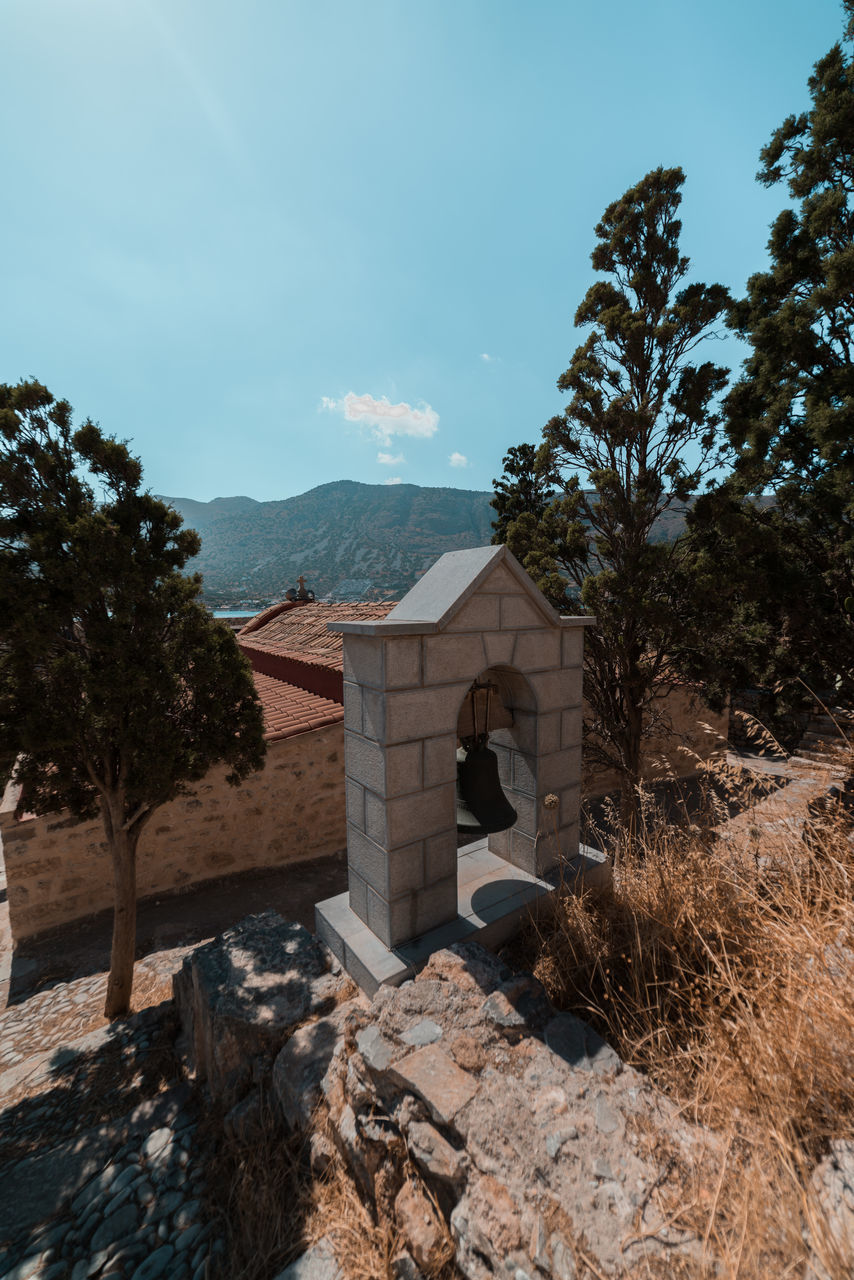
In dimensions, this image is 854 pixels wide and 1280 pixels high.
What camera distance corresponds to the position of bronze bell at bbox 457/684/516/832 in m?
3.05

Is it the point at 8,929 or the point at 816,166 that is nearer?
the point at 8,929

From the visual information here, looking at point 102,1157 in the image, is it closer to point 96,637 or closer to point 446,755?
point 446,755

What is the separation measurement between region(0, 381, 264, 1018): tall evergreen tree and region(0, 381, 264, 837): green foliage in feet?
0.04

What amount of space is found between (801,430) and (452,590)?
10225mm

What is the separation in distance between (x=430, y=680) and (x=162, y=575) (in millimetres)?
3284

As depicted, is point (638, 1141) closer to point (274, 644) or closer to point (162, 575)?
point (162, 575)

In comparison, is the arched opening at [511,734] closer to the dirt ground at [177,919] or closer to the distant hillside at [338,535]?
the dirt ground at [177,919]

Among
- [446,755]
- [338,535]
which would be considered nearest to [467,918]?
[446,755]

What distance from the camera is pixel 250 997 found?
9.50 feet

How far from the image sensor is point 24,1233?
7.90ft

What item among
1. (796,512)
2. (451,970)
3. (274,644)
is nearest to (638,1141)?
(451,970)

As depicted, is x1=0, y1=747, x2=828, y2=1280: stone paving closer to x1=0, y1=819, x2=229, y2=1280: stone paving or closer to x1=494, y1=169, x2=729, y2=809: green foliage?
x1=0, y1=819, x2=229, y2=1280: stone paving

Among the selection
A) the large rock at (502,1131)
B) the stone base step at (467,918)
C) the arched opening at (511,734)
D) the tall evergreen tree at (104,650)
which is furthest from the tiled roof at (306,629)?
the large rock at (502,1131)

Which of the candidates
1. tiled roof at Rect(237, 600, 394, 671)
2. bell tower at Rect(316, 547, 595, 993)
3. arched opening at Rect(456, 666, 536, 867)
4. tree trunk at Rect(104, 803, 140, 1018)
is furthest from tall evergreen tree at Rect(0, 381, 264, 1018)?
tiled roof at Rect(237, 600, 394, 671)
